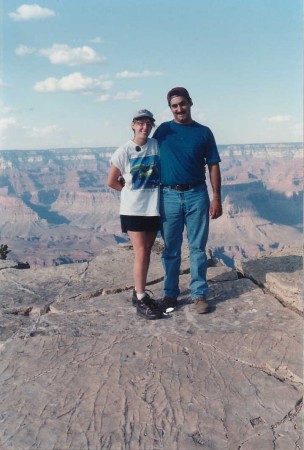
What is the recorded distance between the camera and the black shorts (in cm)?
432

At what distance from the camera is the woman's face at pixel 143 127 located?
13.4 ft

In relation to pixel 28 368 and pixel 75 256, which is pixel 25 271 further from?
pixel 75 256

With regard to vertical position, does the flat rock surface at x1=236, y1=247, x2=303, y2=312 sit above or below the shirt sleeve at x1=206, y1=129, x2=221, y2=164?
below

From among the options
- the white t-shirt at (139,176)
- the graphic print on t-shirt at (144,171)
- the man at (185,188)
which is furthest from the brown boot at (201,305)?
the graphic print on t-shirt at (144,171)

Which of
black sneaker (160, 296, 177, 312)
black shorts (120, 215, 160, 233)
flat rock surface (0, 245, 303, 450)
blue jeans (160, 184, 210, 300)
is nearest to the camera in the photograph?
flat rock surface (0, 245, 303, 450)

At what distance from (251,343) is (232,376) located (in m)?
0.55

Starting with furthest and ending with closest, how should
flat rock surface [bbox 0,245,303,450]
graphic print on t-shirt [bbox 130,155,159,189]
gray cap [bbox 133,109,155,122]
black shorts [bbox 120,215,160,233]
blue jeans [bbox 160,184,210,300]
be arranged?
blue jeans [bbox 160,184,210,300] < black shorts [bbox 120,215,160,233] < graphic print on t-shirt [bbox 130,155,159,189] < gray cap [bbox 133,109,155,122] < flat rock surface [bbox 0,245,303,450]

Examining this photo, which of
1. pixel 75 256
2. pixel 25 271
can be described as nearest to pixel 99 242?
pixel 75 256

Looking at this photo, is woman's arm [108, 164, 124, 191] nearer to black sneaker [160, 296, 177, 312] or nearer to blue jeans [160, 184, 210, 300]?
blue jeans [160, 184, 210, 300]

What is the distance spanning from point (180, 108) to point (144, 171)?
71cm

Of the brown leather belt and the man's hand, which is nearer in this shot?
the brown leather belt

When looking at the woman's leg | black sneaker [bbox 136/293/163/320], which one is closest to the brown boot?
black sneaker [bbox 136/293/163/320]

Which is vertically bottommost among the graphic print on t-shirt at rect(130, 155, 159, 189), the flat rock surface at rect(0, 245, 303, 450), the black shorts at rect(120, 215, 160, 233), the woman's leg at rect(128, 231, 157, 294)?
the flat rock surface at rect(0, 245, 303, 450)

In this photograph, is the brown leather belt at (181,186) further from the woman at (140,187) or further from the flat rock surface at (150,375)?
the flat rock surface at (150,375)
